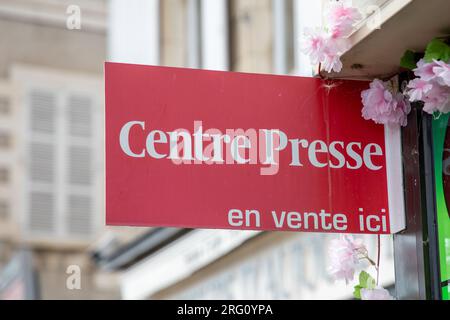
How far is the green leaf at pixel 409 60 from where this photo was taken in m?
4.61

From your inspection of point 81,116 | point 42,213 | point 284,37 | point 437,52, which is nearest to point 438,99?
point 437,52

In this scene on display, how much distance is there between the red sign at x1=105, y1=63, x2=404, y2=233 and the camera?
14.7 feet

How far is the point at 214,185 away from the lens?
4.54m

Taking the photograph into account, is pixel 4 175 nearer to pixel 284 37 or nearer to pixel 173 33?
pixel 173 33

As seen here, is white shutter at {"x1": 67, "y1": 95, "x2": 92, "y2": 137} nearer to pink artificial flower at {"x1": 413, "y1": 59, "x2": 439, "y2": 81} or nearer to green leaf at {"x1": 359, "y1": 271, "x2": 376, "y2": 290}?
green leaf at {"x1": 359, "y1": 271, "x2": 376, "y2": 290}

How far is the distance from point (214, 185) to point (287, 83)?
500 mm

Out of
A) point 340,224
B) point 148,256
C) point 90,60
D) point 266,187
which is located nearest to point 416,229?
point 340,224

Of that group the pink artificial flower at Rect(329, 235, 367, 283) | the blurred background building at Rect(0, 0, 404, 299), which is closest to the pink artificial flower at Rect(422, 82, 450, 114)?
the pink artificial flower at Rect(329, 235, 367, 283)

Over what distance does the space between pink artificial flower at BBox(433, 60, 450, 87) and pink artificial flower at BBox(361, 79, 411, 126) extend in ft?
1.03

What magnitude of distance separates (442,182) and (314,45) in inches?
26.9

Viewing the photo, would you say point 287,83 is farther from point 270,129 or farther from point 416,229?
point 416,229

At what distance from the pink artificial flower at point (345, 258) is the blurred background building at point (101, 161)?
13.4 ft

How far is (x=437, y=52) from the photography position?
4.42 metres
